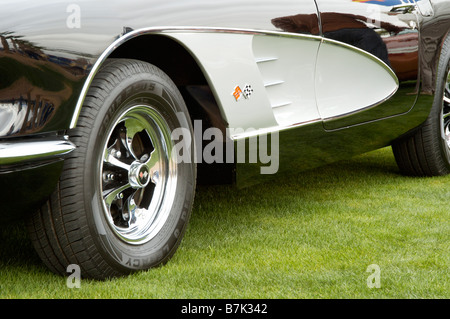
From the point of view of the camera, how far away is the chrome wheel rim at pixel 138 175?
2.83m

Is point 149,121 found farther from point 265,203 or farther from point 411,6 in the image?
point 411,6

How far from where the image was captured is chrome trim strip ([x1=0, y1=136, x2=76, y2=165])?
7.44ft

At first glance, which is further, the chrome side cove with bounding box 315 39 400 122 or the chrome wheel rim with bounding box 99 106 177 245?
the chrome side cove with bounding box 315 39 400 122

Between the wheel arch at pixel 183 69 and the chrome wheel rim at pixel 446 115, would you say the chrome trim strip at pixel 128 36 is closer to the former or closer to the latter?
the wheel arch at pixel 183 69

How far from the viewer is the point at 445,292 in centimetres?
263

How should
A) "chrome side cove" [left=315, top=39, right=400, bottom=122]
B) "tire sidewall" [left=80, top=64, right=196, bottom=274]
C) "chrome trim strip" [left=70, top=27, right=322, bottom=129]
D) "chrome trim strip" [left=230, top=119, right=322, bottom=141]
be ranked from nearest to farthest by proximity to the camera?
"chrome trim strip" [left=70, top=27, right=322, bottom=129] < "tire sidewall" [left=80, top=64, right=196, bottom=274] < "chrome trim strip" [left=230, top=119, right=322, bottom=141] < "chrome side cove" [left=315, top=39, right=400, bottom=122]

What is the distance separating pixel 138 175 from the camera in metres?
2.89

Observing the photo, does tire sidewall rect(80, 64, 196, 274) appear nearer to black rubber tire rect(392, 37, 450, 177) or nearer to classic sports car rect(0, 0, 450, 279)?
classic sports car rect(0, 0, 450, 279)

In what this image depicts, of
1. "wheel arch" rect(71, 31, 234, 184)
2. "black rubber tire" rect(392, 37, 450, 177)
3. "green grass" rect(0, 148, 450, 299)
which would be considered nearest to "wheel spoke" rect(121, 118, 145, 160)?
"wheel arch" rect(71, 31, 234, 184)

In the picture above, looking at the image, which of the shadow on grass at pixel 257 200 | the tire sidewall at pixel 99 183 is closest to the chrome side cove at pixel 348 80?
the shadow on grass at pixel 257 200

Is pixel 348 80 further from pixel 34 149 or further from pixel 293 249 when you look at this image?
pixel 34 149

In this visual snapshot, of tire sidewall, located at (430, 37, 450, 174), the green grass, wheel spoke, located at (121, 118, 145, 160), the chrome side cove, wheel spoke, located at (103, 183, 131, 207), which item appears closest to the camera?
the green grass
